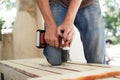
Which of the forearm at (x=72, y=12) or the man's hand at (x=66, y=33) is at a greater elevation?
the forearm at (x=72, y=12)

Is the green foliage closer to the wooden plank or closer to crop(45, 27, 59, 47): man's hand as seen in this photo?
crop(45, 27, 59, 47): man's hand

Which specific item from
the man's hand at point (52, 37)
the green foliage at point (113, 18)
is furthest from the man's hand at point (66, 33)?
the green foliage at point (113, 18)

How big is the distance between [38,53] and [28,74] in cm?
256

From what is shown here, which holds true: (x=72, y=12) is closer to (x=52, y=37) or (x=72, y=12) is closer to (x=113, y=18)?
(x=52, y=37)

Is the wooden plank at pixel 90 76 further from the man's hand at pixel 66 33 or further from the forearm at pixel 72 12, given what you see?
the forearm at pixel 72 12

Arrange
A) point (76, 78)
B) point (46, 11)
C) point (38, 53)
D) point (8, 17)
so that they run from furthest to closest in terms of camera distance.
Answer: point (8, 17) < point (38, 53) < point (46, 11) < point (76, 78)

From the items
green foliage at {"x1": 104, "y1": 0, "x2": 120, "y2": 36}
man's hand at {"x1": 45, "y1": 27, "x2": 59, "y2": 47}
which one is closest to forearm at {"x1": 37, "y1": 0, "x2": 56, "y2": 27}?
man's hand at {"x1": 45, "y1": 27, "x2": 59, "y2": 47}

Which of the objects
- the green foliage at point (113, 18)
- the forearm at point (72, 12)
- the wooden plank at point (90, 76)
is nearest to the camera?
the wooden plank at point (90, 76)

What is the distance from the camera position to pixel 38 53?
4.13m

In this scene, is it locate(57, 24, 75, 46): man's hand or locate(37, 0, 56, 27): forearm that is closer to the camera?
locate(57, 24, 75, 46): man's hand

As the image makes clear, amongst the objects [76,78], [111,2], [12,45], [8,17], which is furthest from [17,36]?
[111,2]

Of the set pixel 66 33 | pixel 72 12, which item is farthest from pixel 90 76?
pixel 72 12

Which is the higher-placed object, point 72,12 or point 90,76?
point 72,12

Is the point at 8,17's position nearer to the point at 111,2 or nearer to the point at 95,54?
the point at 95,54
